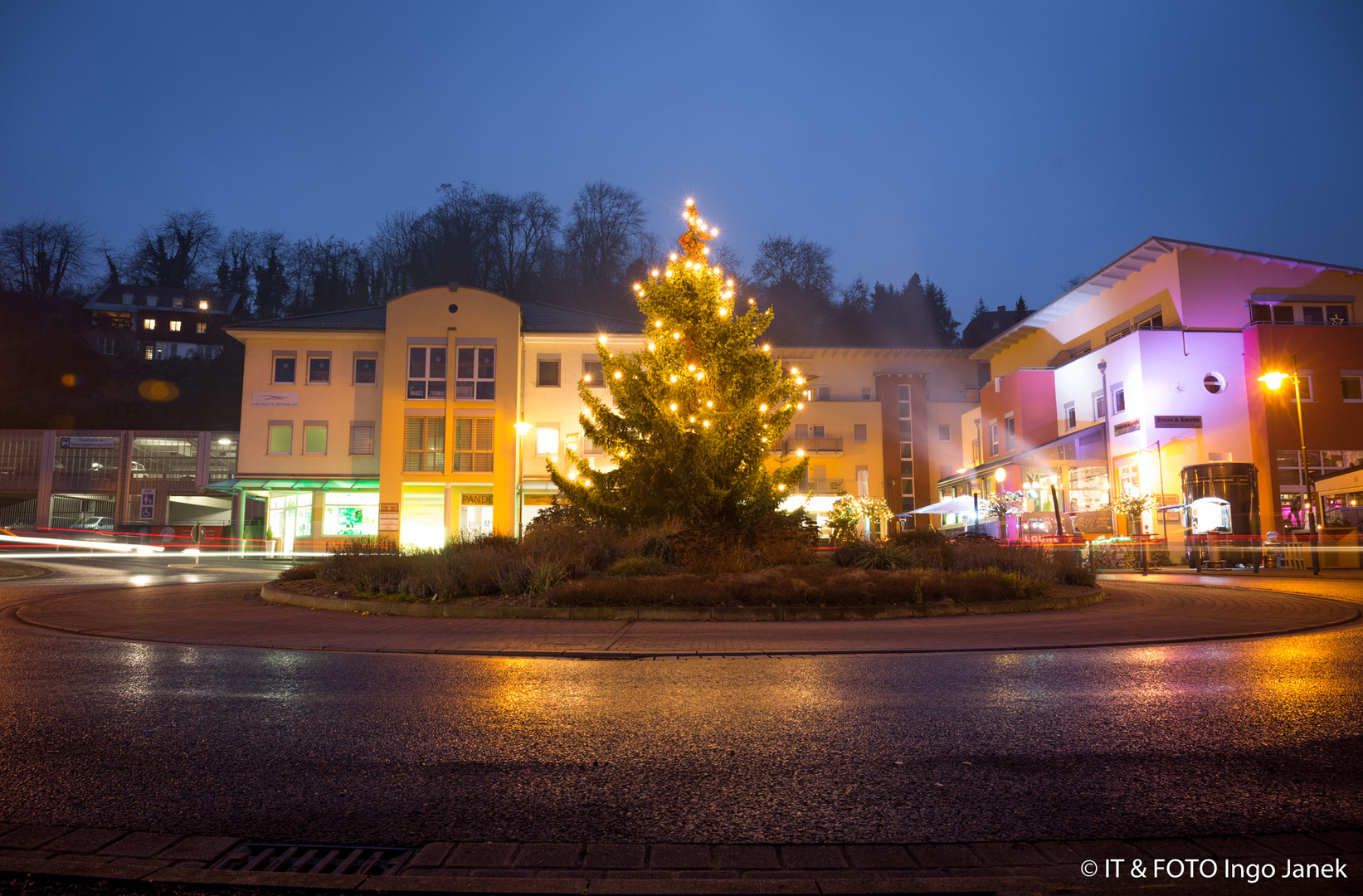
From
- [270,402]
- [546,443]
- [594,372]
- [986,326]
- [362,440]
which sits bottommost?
[546,443]

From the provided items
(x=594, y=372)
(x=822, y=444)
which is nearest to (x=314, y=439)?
(x=594, y=372)

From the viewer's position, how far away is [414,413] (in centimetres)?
3997

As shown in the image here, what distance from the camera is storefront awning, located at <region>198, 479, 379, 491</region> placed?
40438 mm

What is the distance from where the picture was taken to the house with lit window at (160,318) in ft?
254

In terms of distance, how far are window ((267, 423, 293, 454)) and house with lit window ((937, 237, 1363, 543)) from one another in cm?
3415

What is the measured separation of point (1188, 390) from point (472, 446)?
30523 millimetres

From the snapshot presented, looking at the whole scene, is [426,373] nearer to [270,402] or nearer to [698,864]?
[270,402]

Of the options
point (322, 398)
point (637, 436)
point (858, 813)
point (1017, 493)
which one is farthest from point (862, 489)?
point (858, 813)

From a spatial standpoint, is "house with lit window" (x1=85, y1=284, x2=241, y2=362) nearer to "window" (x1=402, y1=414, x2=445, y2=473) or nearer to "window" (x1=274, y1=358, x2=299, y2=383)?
"window" (x1=274, y1=358, x2=299, y2=383)

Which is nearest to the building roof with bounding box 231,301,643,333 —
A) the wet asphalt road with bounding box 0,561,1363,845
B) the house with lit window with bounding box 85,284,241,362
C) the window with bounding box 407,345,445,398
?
the window with bounding box 407,345,445,398

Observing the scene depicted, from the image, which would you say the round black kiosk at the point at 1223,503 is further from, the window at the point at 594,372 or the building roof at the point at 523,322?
the window at the point at 594,372

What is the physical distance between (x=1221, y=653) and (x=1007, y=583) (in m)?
5.21

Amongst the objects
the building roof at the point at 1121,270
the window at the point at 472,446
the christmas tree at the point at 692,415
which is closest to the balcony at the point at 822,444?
the building roof at the point at 1121,270

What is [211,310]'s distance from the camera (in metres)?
78.6
